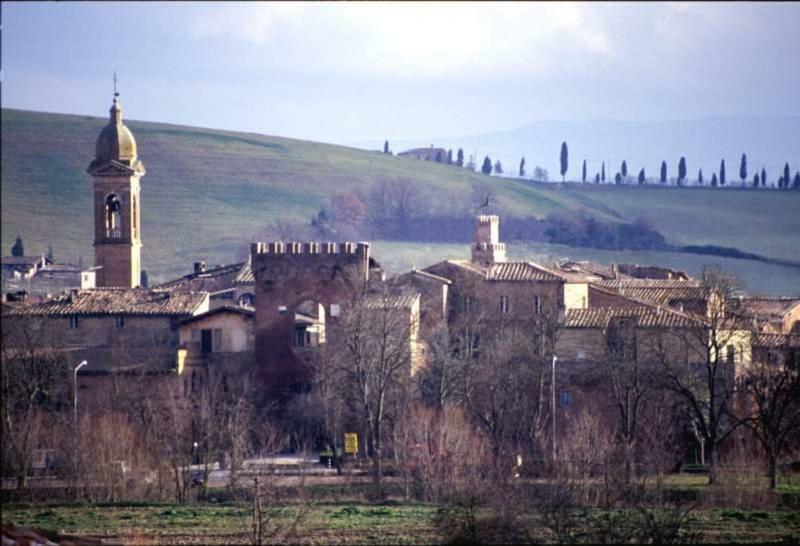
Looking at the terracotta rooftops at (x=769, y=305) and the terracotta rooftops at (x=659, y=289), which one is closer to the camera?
the terracotta rooftops at (x=769, y=305)

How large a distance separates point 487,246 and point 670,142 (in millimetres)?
12327

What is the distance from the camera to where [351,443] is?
2110 inches

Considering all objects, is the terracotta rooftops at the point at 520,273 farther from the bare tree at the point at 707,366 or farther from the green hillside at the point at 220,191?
the green hillside at the point at 220,191

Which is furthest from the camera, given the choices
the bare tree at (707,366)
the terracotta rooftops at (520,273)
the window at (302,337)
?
the terracotta rooftops at (520,273)

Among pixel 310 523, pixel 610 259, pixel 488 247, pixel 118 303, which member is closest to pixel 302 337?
pixel 118 303

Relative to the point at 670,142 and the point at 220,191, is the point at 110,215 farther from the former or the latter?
the point at 220,191

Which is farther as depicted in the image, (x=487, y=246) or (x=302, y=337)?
(x=487, y=246)

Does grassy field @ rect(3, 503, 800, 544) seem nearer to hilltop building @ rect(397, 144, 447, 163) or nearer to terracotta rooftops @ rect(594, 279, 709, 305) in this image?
terracotta rooftops @ rect(594, 279, 709, 305)

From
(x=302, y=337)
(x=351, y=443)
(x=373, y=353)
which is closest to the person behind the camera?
(x=351, y=443)

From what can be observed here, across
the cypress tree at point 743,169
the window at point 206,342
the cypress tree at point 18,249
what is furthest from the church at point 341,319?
the cypress tree at point 18,249

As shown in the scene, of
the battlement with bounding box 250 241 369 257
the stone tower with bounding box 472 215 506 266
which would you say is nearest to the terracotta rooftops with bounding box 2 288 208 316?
the battlement with bounding box 250 241 369 257

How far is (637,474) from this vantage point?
4688 cm

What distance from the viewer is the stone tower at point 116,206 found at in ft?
242

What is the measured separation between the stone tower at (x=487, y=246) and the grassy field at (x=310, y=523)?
2589 centimetres
